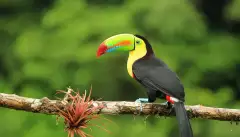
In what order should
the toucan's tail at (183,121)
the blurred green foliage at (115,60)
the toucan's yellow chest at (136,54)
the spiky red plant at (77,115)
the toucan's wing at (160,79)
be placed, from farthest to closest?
1. the blurred green foliage at (115,60)
2. the toucan's yellow chest at (136,54)
3. the toucan's wing at (160,79)
4. the toucan's tail at (183,121)
5. the spiky red plant at (77,115)

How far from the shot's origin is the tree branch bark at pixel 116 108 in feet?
9.70

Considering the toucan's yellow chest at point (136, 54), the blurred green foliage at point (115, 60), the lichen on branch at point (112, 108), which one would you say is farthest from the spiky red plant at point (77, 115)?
the blurred green foliage at point (115, 60)

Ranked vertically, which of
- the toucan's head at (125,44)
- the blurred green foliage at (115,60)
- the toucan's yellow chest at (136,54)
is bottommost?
the toucan's yellow chest at (136,54)

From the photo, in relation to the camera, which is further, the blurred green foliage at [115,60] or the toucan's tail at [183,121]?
the blurred green foliage at [115,60]

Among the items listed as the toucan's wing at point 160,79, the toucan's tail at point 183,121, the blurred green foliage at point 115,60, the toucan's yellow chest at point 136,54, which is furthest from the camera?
the blurred green foliage at point 115,60

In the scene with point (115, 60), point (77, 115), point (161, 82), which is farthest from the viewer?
point (115, 60)

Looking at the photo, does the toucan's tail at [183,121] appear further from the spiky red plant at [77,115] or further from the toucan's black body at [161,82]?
the spiky red plant at [77,115]

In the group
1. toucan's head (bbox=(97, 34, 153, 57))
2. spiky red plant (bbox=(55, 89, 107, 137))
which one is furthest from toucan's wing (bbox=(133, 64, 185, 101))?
spiky red plant (bbox=(55, 89, 107, 137))

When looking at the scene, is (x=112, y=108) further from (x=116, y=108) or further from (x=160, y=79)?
(x=160, y=79)

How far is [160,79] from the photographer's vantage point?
3264 millimetres

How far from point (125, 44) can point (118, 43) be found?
3cm

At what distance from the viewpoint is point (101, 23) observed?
31.1 ft

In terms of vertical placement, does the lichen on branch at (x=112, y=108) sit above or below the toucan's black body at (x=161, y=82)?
below

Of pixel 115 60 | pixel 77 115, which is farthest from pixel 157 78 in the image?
pixel 115 60
